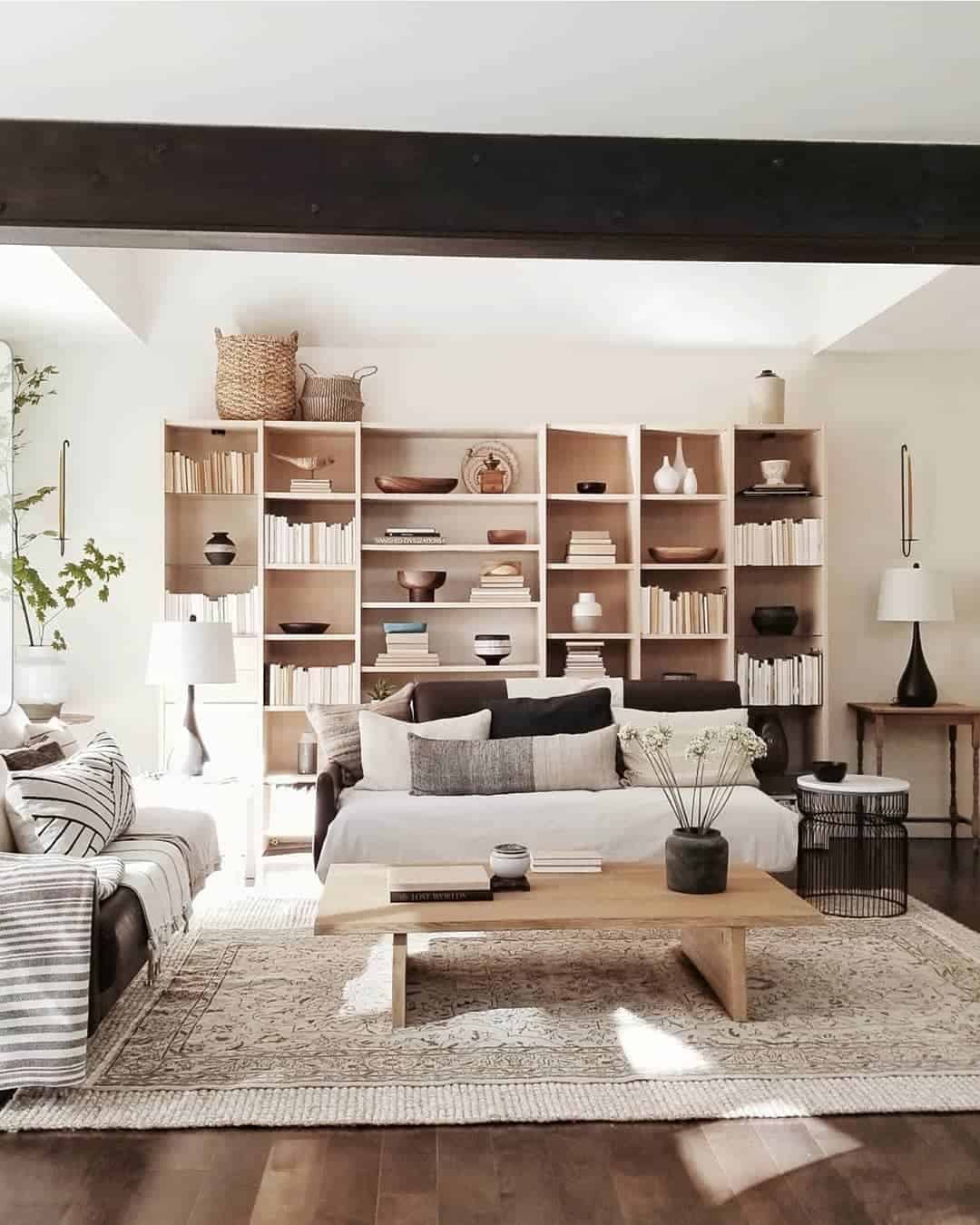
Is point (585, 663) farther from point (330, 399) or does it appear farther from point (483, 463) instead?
point (330, 399)

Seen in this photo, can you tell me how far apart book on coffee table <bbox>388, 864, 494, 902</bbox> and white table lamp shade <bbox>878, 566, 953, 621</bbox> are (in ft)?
11.5

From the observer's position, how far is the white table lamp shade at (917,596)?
6.55m

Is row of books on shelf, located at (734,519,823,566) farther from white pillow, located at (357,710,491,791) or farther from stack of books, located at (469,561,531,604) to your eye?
white pillow, located at (357,710,491,791)

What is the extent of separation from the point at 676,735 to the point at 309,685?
204 cm

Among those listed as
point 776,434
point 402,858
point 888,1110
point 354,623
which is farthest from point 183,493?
point 888,1110

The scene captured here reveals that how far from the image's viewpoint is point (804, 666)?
21.7 feet

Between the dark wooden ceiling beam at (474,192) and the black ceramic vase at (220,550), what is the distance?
3.20 meters

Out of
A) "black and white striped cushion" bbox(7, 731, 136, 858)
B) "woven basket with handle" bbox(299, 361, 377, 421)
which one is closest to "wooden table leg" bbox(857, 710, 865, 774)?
"woven basket with handle" bbox(299, 361, 377, 421)

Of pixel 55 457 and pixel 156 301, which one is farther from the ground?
pixel 156 301

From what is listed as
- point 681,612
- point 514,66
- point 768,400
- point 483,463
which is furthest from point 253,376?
point 514,66

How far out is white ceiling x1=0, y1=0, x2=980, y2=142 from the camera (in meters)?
2.79

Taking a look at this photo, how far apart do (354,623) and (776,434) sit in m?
2.54

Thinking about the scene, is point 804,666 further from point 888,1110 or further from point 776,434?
point 888,1110

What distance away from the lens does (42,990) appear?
3146mm
